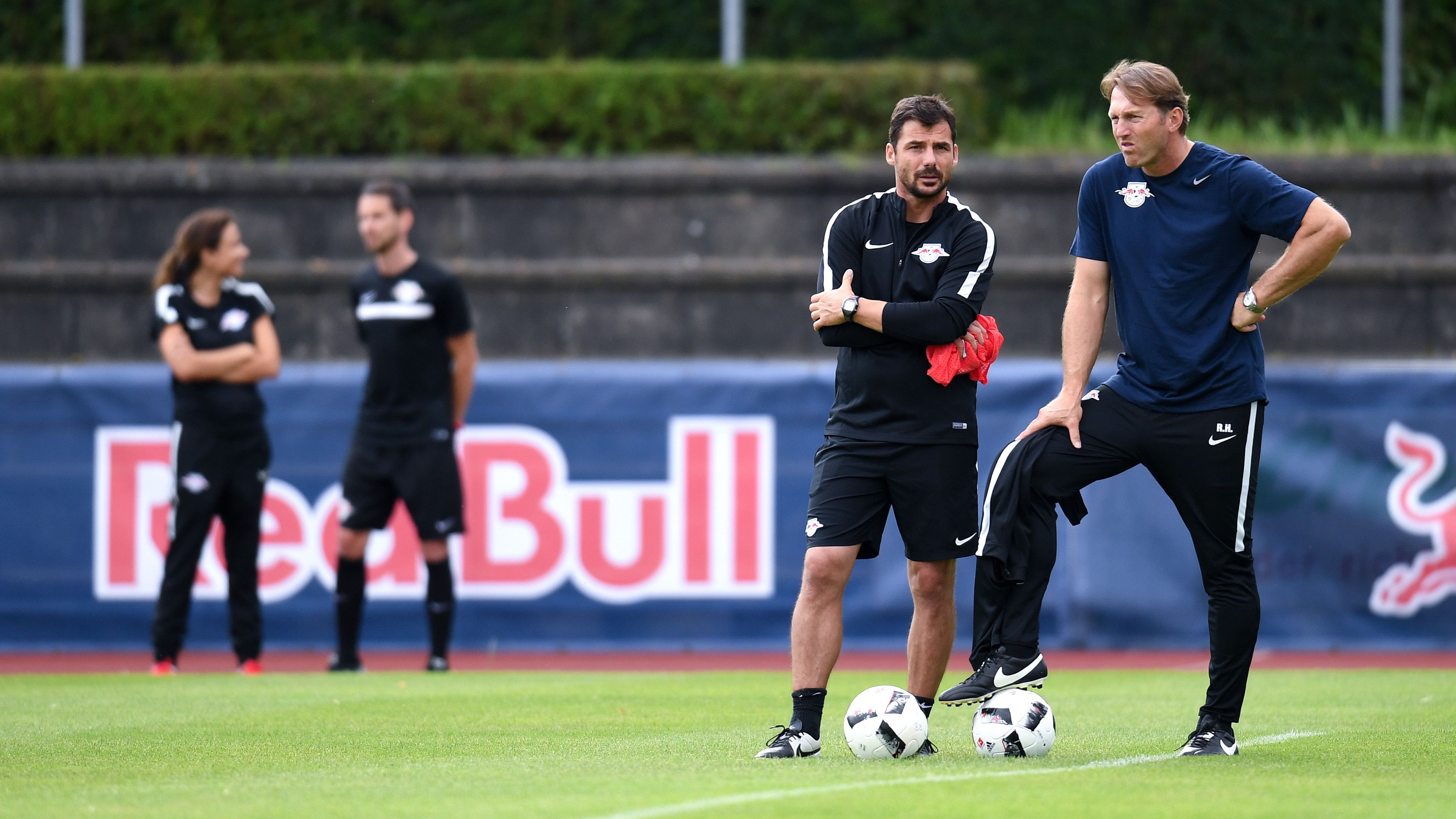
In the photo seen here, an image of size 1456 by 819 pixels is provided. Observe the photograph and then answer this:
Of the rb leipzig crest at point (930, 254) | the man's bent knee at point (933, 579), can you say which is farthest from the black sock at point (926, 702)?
the rb leipzig crest at point (930, 254)

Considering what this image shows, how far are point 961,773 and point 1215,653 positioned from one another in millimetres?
1119

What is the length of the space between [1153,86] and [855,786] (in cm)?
249

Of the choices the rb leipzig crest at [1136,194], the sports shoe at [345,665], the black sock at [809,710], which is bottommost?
the sports shoe at [345,665]

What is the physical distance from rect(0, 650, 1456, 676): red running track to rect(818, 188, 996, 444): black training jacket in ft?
14.5

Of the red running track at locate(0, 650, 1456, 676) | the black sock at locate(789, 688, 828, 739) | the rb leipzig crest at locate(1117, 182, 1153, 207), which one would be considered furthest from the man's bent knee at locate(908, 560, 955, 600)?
the red running track at locate(0, 650, 1456, 676)

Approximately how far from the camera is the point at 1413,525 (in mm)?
10617

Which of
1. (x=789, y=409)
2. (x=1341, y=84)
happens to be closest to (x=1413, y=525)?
(x=789, y=409)

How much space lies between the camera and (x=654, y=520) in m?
11.0

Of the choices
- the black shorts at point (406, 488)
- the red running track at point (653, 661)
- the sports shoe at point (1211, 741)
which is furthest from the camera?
the red running track at point (653, 661)

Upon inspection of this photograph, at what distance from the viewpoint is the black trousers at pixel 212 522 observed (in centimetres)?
959

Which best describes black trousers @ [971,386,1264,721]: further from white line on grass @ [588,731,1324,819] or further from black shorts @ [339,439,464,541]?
black shorts @ [339,439,464,541]

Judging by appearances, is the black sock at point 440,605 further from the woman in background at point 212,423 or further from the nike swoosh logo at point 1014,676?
the nike swoosh logo at point 1014,676

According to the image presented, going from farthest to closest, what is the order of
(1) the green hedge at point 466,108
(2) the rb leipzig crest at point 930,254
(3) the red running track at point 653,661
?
(1) the green hedge at point 466,108 → (3) the red running track at point 653,661 → (2) the rb leipzig crest at point 930,254

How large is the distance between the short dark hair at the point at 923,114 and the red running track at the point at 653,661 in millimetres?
4861
